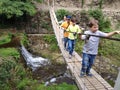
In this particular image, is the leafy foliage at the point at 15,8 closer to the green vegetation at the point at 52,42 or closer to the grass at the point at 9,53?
the green vegetation at the point at 52,42

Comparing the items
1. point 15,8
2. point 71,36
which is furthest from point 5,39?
point 71,36

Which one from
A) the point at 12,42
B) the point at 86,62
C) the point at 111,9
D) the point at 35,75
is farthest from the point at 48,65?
the point at 111,9

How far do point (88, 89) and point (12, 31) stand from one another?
843cm

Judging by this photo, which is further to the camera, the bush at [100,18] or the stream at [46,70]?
the bush at [100,18]

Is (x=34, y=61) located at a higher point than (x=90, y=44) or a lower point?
lower

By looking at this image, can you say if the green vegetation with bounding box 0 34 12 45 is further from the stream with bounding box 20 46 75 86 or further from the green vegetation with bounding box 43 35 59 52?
the green vegetation with bounding box 43 35 59 52

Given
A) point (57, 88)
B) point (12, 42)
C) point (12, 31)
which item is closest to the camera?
point (57, 88)

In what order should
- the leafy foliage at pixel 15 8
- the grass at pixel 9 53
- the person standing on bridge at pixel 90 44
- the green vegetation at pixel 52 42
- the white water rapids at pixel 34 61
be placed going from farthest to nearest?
the leafy foliage at pixel 15 8 < the green vegetation at pixel 52 42 < the white water rapids at pixel 34 61 < the grass at pixel 9 53 < the person standing on bridge at pixel 90 44

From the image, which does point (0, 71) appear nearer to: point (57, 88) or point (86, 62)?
point (57, 88)

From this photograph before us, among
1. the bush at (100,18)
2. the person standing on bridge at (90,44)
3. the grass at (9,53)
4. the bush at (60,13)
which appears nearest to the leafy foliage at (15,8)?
the bush at (60,13)

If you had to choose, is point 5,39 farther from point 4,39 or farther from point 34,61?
point 34,61

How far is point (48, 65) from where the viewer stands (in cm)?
1018

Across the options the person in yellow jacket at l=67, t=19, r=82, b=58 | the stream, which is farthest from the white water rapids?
the person in yellow jacket at l=67, t=19, r=82, b=58

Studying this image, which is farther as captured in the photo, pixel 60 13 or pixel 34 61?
pixel 60 13
